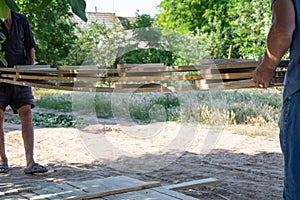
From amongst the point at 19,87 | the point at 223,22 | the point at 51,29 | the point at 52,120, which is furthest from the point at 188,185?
the point at 223,22

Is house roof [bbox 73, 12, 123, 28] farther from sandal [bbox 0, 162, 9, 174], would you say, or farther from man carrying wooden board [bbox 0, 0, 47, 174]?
sandal [bbox 0, 162, 9, 174]

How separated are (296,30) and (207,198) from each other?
2.55 metres

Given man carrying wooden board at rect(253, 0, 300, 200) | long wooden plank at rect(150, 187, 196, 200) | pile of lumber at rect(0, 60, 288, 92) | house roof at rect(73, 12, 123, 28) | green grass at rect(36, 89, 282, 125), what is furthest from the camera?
house roof at rect(73, 12, 123, 28)

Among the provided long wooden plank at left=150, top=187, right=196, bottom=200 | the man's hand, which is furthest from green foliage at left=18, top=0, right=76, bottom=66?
the man's hand

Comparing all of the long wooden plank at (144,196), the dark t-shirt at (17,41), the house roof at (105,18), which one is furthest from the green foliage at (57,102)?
the long wooden plank at (144,196)

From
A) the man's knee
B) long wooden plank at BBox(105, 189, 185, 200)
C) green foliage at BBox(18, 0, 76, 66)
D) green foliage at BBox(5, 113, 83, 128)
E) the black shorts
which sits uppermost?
green foliage at BBox(18, 0, 76, 66)

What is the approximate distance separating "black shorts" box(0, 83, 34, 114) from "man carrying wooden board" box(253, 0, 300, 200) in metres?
3.54

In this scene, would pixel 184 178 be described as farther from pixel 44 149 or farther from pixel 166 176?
pixel 44 149

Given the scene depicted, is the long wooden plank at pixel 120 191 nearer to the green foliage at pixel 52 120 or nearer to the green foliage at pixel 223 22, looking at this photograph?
the green foliage at pixel 52 120

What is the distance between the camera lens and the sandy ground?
497 centimetres

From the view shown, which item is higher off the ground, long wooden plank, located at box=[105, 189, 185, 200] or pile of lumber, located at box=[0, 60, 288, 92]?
pile of lumber, located at box=[0, 60, 288, 92]

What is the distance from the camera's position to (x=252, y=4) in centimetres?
1574

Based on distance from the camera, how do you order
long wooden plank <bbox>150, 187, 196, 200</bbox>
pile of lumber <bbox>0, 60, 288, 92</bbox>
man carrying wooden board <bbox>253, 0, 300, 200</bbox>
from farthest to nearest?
1. long wooden plank <bbox>150, 187, 196, 200</bbox>
2. pile of lumber <bbox>0, 60, 288, 92</bbox>
3. man carrying wooden board <bbox>253, 0, 300, 200</bbox>

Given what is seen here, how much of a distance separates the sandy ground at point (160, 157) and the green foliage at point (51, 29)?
2981mm
